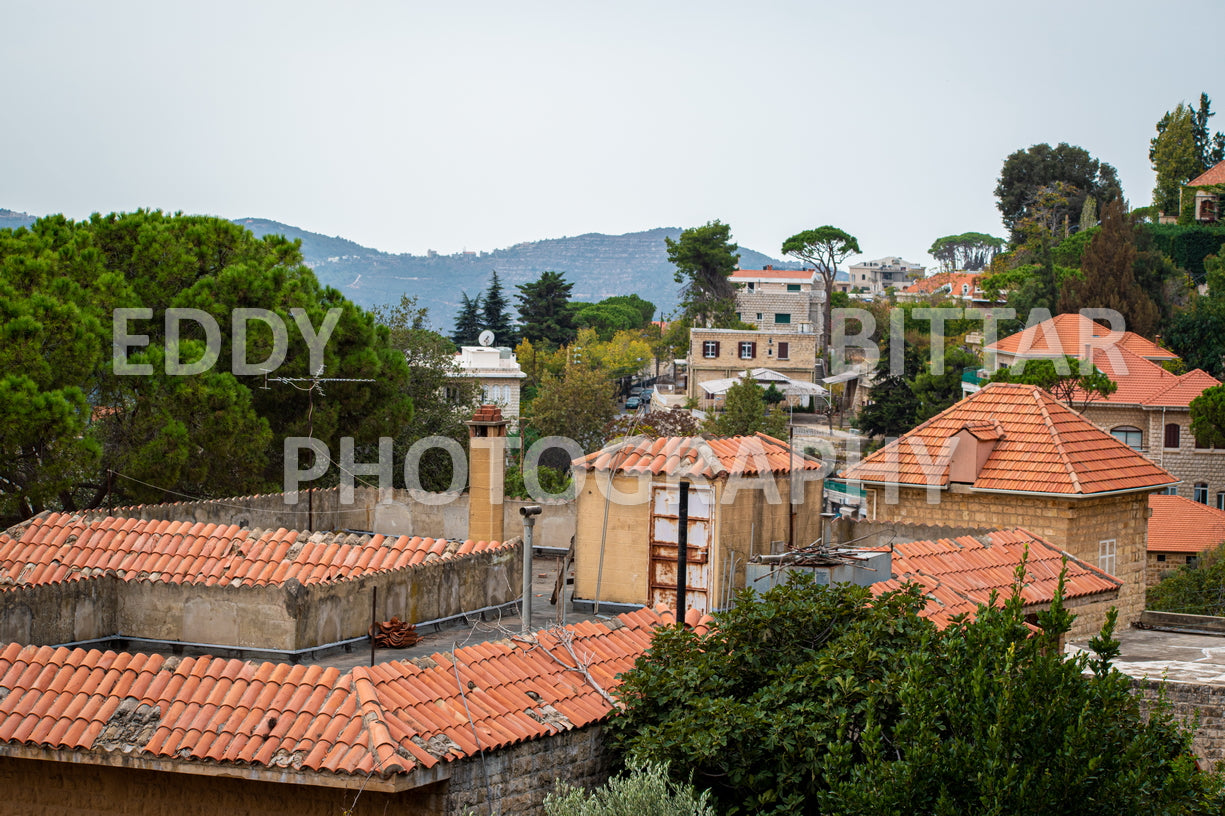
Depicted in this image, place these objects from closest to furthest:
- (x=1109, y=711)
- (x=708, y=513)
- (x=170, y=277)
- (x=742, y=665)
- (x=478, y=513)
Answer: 1. (x=1109, y=711)
2. (x=742, y=665)
3. (x=708, y=513)
4. (x=478, y=513)
5. (x=170, y=277)

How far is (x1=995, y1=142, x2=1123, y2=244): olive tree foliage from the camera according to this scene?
297 feet

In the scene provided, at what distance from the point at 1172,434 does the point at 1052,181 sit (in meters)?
47.5

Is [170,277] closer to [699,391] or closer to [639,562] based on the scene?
[639,562]

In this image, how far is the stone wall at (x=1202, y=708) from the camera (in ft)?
44.6

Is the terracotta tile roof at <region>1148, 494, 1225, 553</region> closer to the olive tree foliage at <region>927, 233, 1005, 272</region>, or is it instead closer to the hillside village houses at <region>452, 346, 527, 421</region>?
the hillside village houses at <region>452, 346, 527, 421</region>

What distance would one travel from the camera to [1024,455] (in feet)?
65.1

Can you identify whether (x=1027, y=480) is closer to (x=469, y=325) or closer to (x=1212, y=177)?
(x=1212, y=177)

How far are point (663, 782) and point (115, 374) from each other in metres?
18.4

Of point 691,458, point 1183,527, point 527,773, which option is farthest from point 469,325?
point 527,773

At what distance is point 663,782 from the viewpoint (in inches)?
367

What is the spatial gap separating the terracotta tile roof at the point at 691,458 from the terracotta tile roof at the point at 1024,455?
6445mm

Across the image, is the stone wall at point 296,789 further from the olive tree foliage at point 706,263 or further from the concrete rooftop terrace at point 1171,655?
the olive tree foliage at point 706,263

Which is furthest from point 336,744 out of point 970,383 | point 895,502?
point 970,383

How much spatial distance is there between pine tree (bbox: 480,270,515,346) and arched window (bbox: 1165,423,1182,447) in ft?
142
